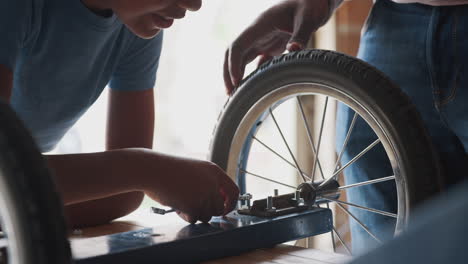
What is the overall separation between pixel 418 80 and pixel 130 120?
0.54m

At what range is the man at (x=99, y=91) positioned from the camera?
0.70m

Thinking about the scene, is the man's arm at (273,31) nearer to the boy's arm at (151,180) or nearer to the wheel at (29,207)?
the boy's arm at (151,180)

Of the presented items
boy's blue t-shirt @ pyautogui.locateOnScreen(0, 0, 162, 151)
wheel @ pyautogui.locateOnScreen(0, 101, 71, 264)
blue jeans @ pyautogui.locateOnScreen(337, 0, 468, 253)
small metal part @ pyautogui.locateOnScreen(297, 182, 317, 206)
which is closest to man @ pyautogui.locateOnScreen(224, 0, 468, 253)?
blue jeans @ pyautogui.locateOnScreen(337, 0, 468, 253)

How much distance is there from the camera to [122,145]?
1.08 m

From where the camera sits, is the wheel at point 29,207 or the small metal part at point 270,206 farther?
the small metal part at point 270,206

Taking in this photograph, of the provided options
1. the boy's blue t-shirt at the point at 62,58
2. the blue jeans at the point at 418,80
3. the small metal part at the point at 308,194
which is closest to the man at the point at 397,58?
the blue jeans at the point at 418,80

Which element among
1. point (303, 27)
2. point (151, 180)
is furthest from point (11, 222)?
point (303, 27)

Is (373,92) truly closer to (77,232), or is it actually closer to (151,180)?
(151,180)

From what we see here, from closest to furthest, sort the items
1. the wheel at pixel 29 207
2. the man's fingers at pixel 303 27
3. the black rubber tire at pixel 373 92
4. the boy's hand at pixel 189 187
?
the wheel at pixel 29 207 < the black rubber tire at pixel 373 92 < the boy's hand at pixel 189 187 < the man's fingers at pixel 303 27

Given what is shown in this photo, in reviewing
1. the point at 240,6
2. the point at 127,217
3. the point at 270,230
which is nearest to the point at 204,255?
the point at 270,230

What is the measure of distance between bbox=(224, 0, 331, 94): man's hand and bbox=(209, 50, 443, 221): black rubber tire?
0.26 ft

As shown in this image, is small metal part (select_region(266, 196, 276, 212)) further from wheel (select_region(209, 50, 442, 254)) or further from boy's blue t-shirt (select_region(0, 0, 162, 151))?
boy's blue t-shirt (select_region(0, 0, 162, 151))

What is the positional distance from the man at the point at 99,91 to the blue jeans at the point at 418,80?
0.88 feet

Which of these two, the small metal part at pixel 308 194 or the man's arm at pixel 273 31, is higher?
the man's arm at pixel 273 31
